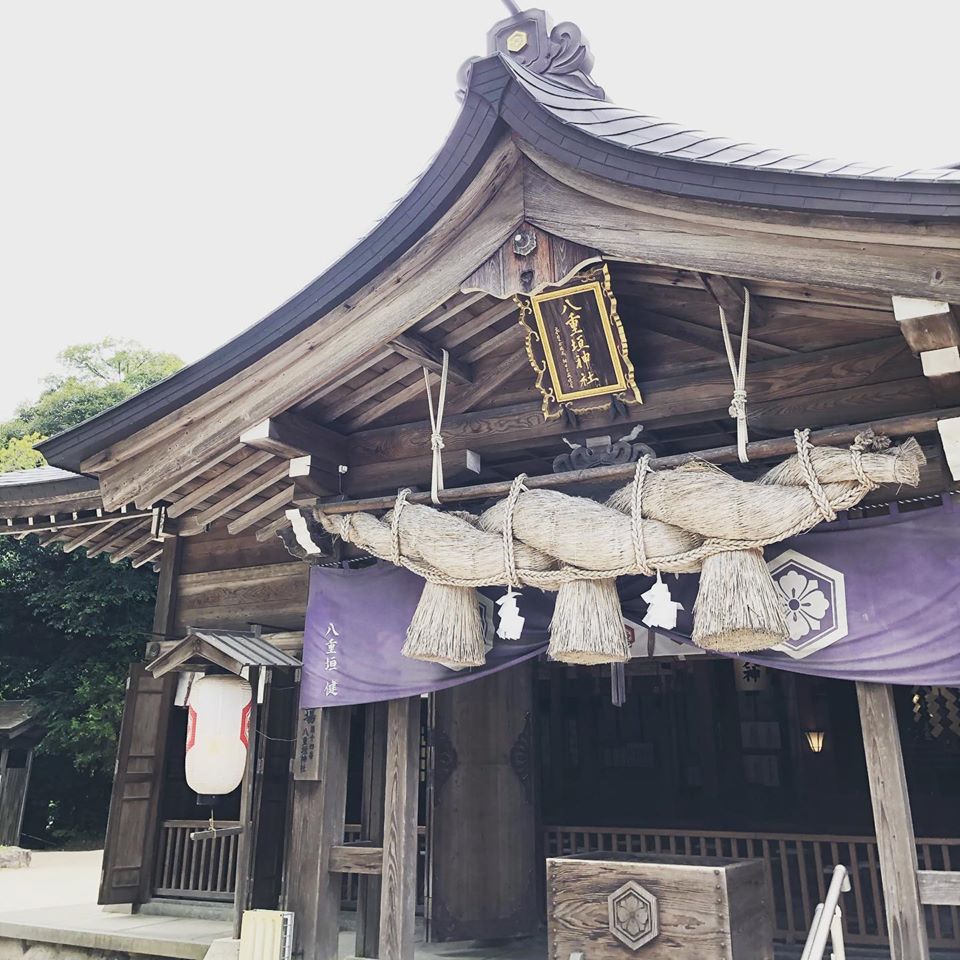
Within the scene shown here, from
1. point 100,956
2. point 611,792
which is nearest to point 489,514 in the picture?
point 100,956

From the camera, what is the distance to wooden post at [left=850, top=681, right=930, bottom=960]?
4.41 meters

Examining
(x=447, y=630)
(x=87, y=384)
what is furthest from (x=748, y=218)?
(x=87, y=384)

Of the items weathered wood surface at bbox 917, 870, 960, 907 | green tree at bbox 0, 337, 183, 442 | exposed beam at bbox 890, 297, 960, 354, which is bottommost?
weathered wood surface at bbox 917, 870, 960, 907

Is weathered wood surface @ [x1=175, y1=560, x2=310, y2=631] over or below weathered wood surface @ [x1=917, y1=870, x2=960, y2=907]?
over

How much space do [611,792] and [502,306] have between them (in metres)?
7.94

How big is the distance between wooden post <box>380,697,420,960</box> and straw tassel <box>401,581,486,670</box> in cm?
81

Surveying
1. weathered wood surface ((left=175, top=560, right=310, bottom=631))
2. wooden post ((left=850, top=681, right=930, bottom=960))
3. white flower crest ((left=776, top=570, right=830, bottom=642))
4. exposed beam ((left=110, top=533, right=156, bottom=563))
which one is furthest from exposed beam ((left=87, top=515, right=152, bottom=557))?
wooden post ((left=850, top=681, right=930, bottom=960))

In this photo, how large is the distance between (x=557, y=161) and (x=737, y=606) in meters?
2.60

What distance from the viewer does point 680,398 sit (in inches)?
214

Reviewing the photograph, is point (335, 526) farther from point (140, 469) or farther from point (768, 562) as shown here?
point (768, 562)

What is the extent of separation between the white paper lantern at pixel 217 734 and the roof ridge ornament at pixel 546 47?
5138mm

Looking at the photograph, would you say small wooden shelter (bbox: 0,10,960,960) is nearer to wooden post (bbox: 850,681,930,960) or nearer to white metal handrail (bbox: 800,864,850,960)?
wooden post (bbox: 850,681,930,960)

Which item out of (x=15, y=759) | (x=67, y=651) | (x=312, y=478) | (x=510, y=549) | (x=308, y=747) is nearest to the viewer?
(x=510, y=549)

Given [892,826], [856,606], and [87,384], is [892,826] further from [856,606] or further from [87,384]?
[87,384]
